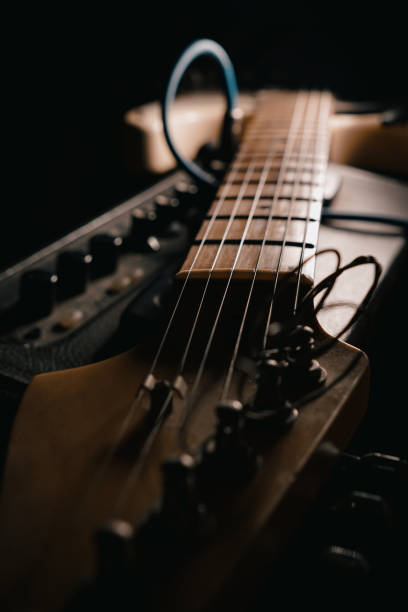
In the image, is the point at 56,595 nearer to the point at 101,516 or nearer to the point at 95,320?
the point at 101,516

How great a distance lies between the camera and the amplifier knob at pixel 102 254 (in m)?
0.76

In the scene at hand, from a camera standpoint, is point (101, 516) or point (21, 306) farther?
point (21, 306)

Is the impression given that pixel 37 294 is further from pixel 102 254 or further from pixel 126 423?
pixel 126 423

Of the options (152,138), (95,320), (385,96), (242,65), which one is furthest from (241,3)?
(95,320)

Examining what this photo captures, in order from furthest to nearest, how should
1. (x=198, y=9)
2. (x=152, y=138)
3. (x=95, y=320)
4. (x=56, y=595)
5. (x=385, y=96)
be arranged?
1. (x=385, y=96)
2. (x=198, y=9)
3. (x=152, y=138)
4. (x=95, y=320)
5. (x=56, y=595)

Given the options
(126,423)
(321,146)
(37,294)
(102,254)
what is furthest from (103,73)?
(126,423)

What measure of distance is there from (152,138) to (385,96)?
1173 millimetres

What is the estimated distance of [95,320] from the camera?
0.67m

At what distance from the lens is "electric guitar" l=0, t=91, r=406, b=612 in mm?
289

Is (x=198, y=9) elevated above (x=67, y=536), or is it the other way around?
(x=198, y=9)

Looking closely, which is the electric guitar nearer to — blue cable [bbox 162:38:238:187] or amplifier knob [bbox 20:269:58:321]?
amplifier knob [bbox 20:269:58:321]

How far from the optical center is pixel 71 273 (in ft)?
2.31

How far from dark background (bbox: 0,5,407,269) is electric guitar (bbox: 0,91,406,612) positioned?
2.61 feet

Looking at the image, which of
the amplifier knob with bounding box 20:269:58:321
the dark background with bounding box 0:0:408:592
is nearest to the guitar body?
the amplifier knob with bounding box 20:269:58:321
